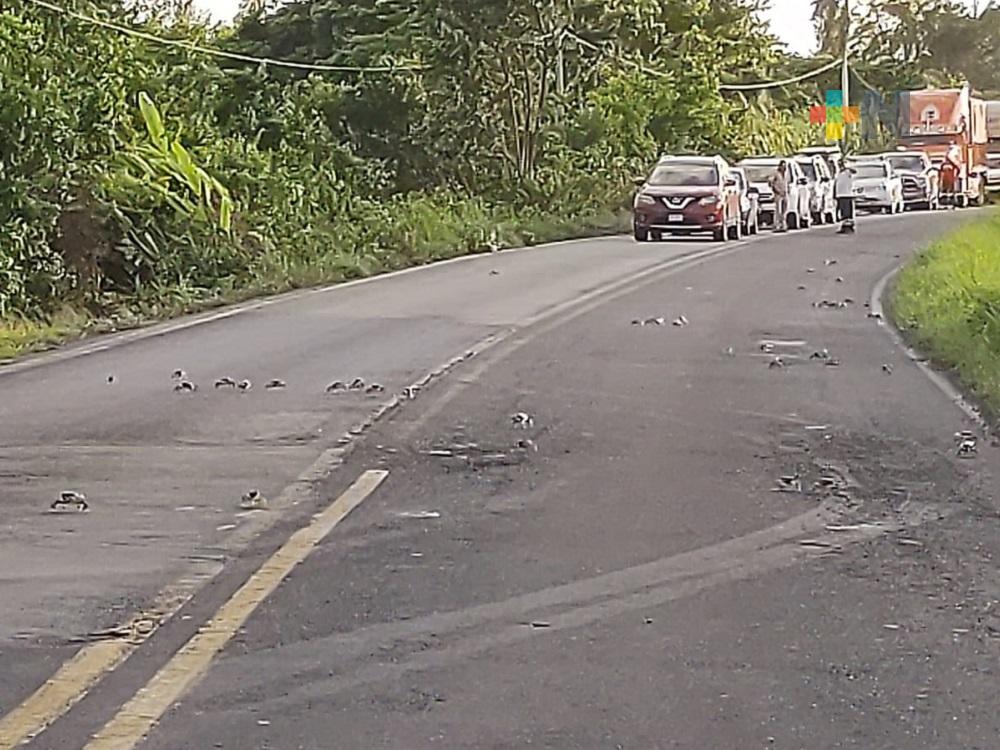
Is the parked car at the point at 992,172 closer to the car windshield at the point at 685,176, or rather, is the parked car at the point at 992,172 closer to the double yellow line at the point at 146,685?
the car windshield at the point at 685,176

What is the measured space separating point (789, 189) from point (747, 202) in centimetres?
325

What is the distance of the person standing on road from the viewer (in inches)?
1639

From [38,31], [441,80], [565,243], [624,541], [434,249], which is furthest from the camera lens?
[441,80]

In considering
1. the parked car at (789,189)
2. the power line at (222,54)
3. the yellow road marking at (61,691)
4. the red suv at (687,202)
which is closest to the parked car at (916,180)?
the parked car at (789,189)

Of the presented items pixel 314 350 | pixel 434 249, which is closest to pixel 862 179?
pixel 434 249

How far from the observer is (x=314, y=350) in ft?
56.0

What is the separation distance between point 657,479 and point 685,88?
4197 cm

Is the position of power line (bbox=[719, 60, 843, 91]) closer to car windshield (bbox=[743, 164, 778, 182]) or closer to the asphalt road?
car windshield (bbox=[743, 164, 778, 182])

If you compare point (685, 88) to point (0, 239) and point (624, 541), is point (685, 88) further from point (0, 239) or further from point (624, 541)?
point (624, 541)

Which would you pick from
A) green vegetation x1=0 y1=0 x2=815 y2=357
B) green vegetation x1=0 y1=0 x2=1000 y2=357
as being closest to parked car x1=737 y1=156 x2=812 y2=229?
green vegetation x1=0 y1=0 x2=815 y2=357

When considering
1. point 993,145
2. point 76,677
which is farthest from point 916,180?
point 76,677

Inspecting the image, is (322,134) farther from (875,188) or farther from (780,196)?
(875,188)

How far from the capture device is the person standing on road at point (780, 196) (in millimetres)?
41625

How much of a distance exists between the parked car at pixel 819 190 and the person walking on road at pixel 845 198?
175 inches
